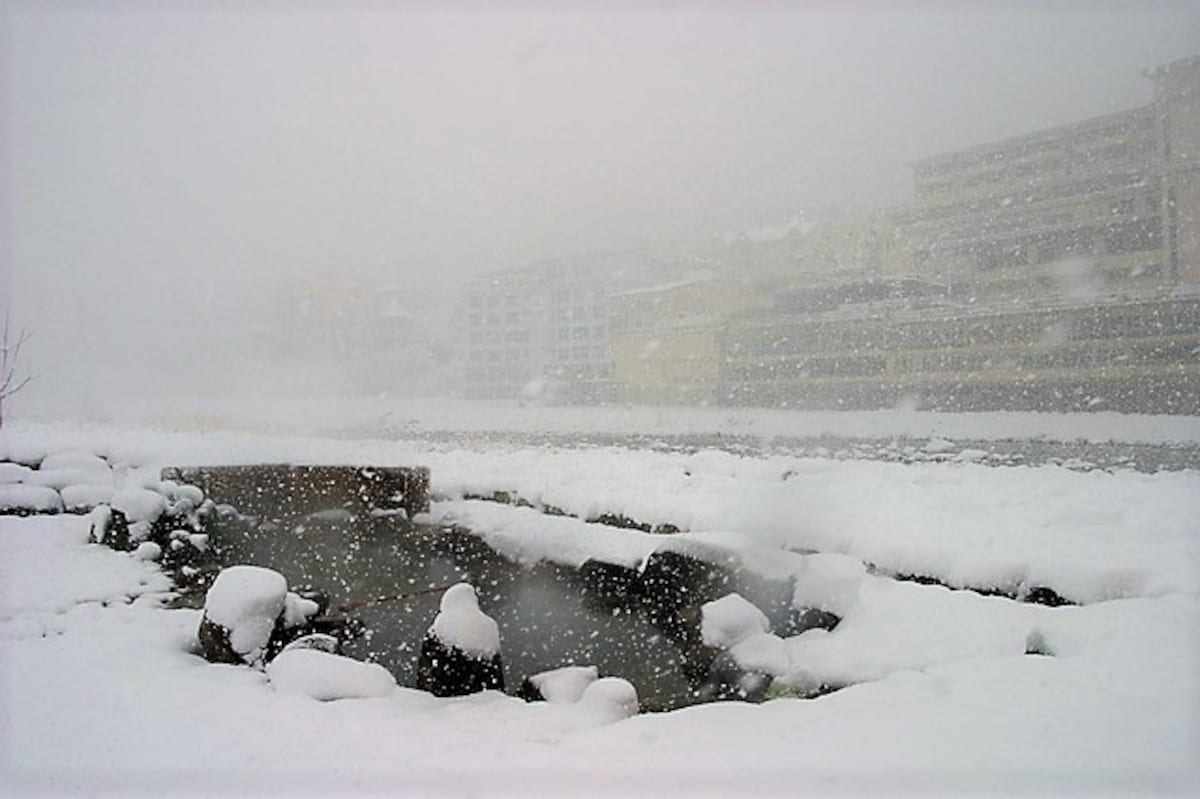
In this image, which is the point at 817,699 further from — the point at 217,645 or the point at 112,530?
the point at 112,530

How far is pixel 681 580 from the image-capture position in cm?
486

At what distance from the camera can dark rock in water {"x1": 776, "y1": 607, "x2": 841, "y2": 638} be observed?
4148 millimetres

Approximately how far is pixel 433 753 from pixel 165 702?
131 cm

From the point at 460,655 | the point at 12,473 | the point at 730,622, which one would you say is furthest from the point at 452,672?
the point at 12,473

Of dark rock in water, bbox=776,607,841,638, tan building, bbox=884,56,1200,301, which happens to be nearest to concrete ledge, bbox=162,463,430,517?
dark rock in water, bbox=776,607,841,638

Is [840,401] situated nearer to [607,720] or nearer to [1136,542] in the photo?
[1136,542]

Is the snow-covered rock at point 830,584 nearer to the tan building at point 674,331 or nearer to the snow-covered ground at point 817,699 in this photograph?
the snow-covered ground at point 817,699

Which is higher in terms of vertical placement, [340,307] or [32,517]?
[340,307]

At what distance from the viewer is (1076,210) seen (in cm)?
998

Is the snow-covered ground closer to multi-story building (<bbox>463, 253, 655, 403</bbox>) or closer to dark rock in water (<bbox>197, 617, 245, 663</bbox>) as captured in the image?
dark rock in water (<bbox>197, 617, 245, 663</bbox>)

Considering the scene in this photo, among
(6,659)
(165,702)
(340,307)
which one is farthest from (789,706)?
(340,307)

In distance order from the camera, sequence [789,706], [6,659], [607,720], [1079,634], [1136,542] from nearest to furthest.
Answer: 1. [789,706]
2. [607,720]
3. [1079,634]
4. [6,659]
5. [1136,542]

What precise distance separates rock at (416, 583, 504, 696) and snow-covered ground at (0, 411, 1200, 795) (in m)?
0.16

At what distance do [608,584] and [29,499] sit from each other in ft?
20.8
